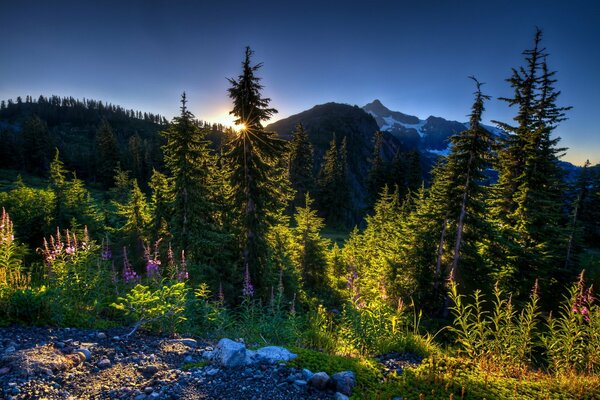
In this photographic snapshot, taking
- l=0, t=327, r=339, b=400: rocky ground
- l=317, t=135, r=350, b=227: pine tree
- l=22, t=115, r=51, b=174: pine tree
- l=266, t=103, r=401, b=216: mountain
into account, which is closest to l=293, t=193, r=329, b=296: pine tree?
l=0, t=327, r=339, b=400: rocky ground

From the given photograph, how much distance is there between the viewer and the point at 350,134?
135 metres

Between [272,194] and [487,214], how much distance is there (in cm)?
1305

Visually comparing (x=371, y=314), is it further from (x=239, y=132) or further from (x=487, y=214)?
(x=487, y=214)

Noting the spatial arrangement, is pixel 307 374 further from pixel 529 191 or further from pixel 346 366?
pixel 529 191

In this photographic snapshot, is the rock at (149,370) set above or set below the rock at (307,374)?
below

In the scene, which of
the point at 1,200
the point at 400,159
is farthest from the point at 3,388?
the point at 400,159

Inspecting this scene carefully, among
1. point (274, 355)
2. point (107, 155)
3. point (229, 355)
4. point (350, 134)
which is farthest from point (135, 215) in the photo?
point (350, 134)

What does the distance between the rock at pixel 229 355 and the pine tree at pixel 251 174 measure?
37.8ft

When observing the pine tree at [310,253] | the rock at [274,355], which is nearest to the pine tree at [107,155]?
the pine tree at [310,253]

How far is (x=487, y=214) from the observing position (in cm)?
1630

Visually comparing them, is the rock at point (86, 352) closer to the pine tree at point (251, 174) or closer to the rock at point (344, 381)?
the rock at point (344, 381)

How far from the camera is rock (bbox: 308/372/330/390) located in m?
3.24

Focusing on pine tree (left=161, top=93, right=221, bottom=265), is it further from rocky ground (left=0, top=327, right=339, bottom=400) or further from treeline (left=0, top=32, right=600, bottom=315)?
rocky ground (left=0, top=327, right=339, bottom=400)

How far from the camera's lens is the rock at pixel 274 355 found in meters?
3.70
